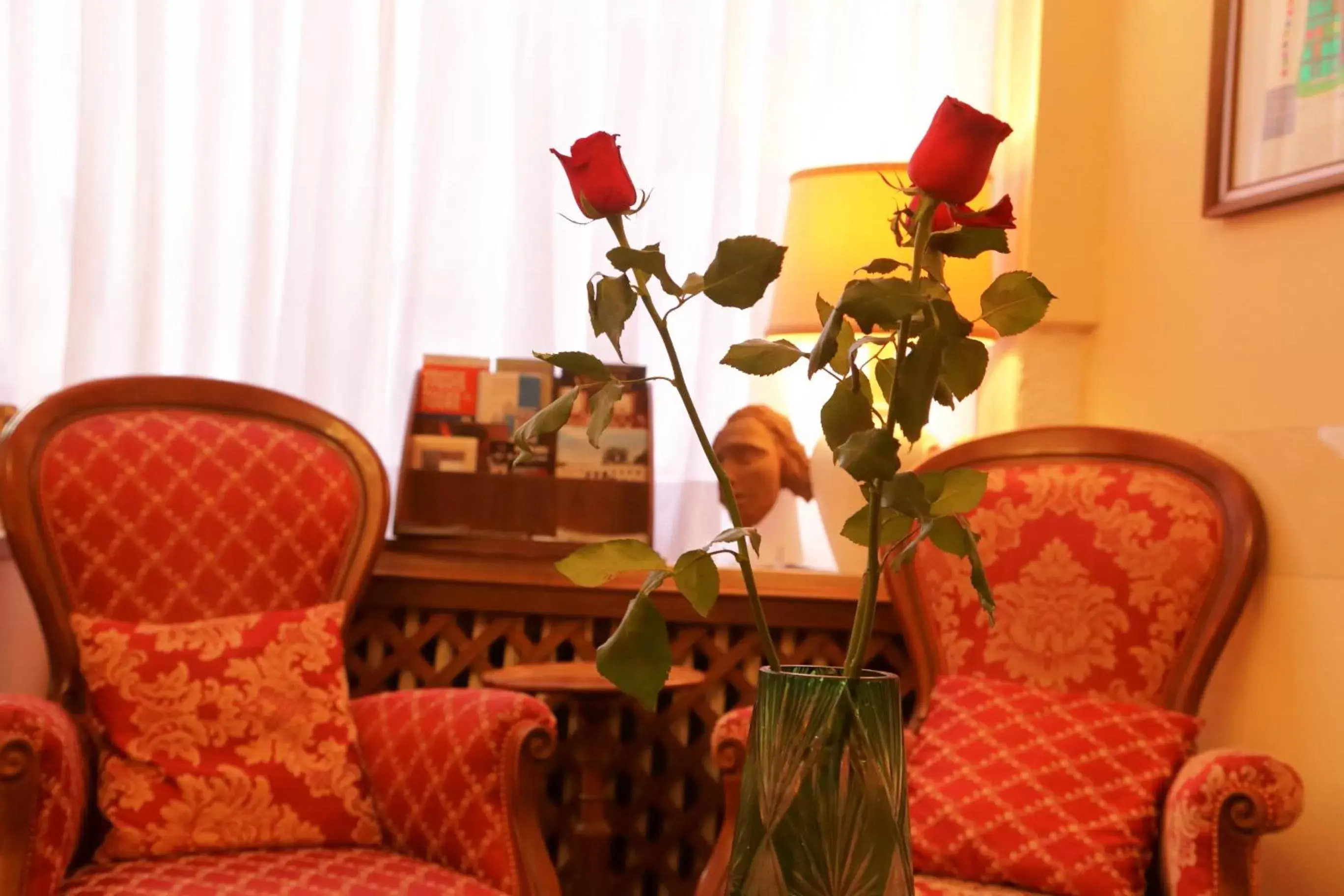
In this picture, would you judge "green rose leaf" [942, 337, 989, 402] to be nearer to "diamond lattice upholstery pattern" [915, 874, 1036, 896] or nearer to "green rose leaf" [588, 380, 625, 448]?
"green rose leaf" [588, 380, 625, 448]

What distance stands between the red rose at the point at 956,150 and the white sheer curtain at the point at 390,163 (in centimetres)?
188

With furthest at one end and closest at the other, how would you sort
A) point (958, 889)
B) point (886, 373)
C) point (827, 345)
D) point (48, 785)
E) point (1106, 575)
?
point (1106, 575), point (958, 889), point (48, 785), point (886, 373), point (827, 345)

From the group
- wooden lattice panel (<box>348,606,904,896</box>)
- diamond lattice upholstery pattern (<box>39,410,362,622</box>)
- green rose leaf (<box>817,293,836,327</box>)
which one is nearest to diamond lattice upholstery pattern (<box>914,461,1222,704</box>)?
wooden lattice panel (<box>348,606,904,896</box>)

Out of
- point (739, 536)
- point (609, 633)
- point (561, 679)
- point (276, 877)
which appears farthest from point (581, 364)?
point (609, 633)

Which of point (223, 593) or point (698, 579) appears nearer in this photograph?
point (698, 579)

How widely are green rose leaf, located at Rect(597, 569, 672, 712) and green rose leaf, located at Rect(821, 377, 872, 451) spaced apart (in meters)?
Result: 0.13

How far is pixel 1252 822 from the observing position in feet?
5.14

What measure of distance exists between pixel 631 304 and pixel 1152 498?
1414mm

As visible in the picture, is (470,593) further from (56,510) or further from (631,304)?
(631,304)

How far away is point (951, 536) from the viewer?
746 mm

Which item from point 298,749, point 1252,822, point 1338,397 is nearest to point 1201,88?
point 1338,397

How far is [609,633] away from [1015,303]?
1.71 m

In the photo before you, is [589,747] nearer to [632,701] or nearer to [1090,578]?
[632,701]

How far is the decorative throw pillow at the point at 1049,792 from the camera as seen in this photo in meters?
1.71
